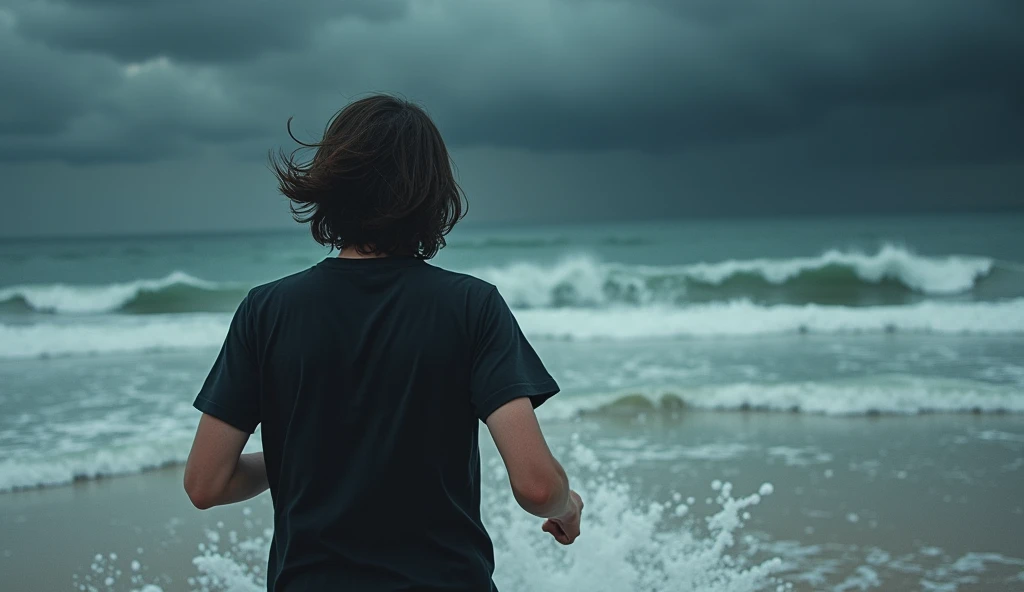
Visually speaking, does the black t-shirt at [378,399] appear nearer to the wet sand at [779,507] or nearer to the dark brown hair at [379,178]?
the dark brown hair at [379,178]

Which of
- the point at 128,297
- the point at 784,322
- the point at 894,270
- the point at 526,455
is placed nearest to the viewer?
the point at 526,455

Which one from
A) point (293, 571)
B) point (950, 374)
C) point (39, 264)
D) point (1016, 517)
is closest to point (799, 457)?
point (1016, 517)

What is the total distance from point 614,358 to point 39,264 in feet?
82.2

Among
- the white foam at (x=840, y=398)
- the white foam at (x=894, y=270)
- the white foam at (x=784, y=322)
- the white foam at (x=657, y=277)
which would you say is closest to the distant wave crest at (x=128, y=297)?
the white foam at (x=657, y=277)

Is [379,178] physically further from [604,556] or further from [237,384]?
[604,556]

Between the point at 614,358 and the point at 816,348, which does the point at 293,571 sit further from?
the point at 816,348

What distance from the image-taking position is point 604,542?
4207 mm

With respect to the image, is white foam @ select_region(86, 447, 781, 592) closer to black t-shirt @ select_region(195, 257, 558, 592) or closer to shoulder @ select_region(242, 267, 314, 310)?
black t-shirt @ select_region(195, 257, 558, 592)

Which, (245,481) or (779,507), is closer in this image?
(245,481)

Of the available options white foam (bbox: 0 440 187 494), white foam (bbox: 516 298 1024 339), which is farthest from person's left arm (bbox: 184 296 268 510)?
white foam (bbox: 516 298 1024 339)

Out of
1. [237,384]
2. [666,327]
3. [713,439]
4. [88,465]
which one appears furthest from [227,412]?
[666,327]

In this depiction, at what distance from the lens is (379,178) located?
55.9 inches

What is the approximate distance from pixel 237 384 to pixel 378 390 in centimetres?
25

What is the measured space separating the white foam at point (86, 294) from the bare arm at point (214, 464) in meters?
21.2
